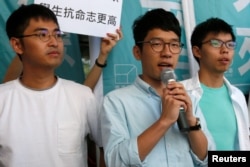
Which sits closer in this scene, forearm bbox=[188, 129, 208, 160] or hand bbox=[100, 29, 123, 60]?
forearm bbox=[188, 129, 208, 160]

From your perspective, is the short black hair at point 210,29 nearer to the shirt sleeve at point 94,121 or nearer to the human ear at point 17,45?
the shirt sleeve at point 94,121

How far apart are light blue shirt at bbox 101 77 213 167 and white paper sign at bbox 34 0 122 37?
468 mm

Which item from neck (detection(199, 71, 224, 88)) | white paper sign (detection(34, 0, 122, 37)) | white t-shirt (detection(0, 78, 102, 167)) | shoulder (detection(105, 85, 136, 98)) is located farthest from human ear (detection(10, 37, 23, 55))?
neck (detection(199, 71, 224, 88))

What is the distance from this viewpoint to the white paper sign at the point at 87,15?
1.54m

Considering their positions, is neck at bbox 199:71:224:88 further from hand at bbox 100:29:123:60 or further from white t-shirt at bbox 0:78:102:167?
white t-shirt at bbox 0:78:102:167

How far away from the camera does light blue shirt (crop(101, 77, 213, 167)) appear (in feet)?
3.51

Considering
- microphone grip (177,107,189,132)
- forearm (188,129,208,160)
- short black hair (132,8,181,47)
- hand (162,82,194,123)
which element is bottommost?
forearm (188,129,208,160)

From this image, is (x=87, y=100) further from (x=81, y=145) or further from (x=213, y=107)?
(x=213, y=107)

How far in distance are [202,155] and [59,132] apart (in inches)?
20.3

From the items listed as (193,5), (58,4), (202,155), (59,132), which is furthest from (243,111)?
(58,4)

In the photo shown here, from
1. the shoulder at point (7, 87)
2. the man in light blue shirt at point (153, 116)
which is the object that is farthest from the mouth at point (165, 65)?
the shoulder at point (7, 87)

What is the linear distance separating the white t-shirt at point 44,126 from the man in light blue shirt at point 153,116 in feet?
0.53

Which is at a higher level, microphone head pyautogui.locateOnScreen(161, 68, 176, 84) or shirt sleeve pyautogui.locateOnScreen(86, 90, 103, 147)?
microphone head pyautogui.locateOnScreen(161, 68, 176, 84)

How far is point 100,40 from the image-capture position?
1727mm
